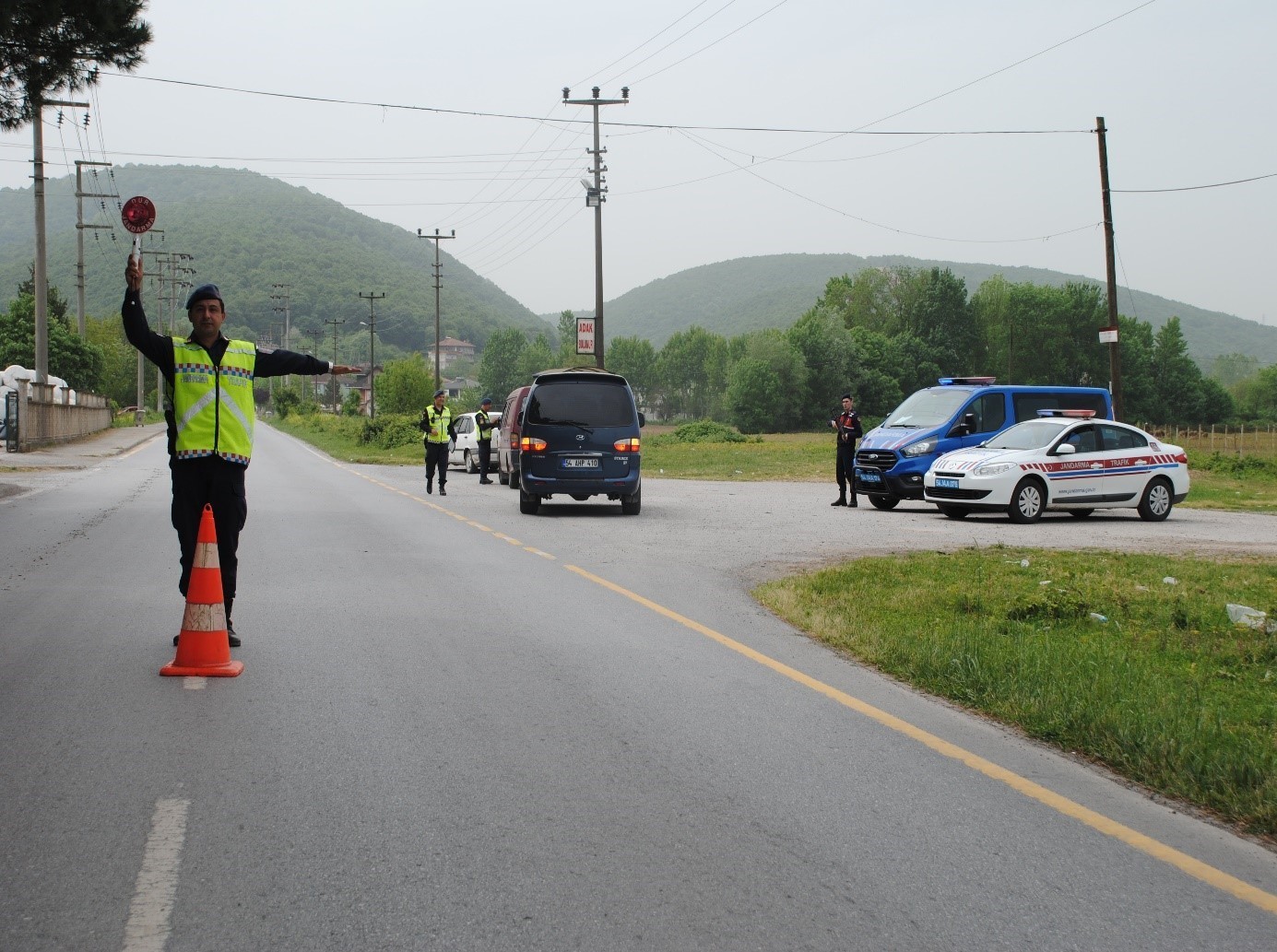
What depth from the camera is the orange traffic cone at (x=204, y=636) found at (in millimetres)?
7262

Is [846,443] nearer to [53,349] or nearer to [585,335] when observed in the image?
[585,335]

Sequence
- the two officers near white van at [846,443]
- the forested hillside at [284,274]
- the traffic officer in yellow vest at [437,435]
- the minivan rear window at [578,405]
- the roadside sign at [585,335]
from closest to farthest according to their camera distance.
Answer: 1. the minivan rear window at [578,405]
2. the two officers near white van at [846,443]
3. the traffic officer in yellow vest at [437,435]
4. the roadside sign at [585,335]
5. the forested hillside at [284,274]

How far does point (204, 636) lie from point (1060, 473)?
1557 centimetres

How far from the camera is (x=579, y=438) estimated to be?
19.9m

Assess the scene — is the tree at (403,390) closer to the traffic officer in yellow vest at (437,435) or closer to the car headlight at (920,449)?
the traffic officer in yellow vest at (437,435)

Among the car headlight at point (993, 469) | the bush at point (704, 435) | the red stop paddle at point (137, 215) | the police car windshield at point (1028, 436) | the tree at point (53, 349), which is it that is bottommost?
the car headlight at point (993, 469)

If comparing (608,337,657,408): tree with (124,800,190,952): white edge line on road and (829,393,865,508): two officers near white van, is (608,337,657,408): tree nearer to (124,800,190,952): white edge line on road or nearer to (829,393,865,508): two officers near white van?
(829,393,865,508): two officers near white van

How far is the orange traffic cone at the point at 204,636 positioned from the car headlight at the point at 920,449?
52.8 feet

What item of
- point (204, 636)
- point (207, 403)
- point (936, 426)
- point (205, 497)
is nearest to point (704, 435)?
point (936, 426)

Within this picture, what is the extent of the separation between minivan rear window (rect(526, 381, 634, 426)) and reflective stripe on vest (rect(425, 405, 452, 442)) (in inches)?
220

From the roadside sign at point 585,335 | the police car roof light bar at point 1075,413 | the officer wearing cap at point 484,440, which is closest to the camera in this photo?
the police car roof light bar at point 1075,413

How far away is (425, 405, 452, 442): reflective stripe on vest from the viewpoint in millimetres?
25250

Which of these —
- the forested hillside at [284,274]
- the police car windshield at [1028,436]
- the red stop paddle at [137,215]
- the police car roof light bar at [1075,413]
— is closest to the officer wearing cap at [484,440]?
the police car windshield at [1028,436]

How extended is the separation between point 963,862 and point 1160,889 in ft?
2.04
